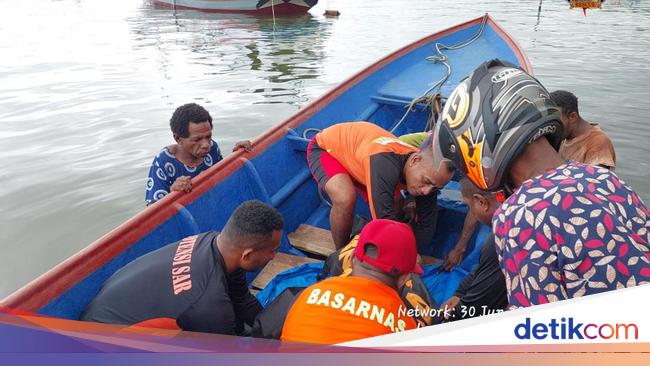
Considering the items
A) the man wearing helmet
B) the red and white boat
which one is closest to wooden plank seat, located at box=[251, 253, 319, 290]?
the man wearing helmet

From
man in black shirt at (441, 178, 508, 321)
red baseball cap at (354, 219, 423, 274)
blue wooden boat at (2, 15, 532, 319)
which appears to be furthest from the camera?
blue wooden boat at (2, 15, 532, 319)

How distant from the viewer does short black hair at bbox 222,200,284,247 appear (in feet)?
7.70

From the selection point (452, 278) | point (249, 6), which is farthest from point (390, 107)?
point (249, 6)

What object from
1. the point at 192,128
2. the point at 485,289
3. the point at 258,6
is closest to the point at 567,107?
the point at 485,289

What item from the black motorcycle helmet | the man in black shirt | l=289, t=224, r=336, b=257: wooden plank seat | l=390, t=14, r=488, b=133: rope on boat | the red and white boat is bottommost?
l=289, t=224, r=336, b=257: wooden plank seat

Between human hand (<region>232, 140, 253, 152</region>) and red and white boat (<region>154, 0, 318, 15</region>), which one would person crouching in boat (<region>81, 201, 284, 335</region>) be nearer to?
human hand (<region>232, 140, 253, 152</region>)

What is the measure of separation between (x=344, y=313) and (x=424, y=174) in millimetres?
1498

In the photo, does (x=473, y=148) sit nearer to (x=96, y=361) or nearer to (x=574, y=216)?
(x=574, y=216)

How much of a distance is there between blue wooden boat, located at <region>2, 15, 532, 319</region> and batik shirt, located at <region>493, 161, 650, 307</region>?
2.18m

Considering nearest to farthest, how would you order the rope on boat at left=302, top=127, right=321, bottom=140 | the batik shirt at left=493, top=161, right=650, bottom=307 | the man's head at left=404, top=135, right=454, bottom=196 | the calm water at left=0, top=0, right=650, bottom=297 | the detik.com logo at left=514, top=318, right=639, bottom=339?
the detik.com logo at left=514, top=318, right=639, bottom=339 → the batik shirt at left=493, top=161, right=650, bottom=307 → the man's head at left=404, top=135, right=454, bottom=196 → the rope on boat at left=302, top=127, right=321, bottom=140 → the calm water at left=0, top=0, right=650, bottom=297

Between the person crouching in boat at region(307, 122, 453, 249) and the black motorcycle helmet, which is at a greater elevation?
the black motorcycle helmet

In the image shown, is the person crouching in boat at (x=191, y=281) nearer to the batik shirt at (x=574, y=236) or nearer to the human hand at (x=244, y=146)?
the batik shirt at (x=574, y=236)

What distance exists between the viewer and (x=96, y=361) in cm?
110

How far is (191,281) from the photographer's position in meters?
2.17
